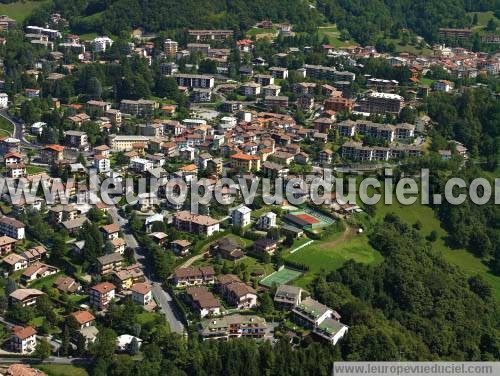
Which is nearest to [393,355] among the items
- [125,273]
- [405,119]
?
[125,273]

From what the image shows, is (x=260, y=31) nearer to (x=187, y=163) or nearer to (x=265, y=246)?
(x=187, y=163)

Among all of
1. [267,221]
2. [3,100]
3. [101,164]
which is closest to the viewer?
[267,221]

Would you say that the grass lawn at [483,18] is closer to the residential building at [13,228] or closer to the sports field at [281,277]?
the sports field at [281,277]

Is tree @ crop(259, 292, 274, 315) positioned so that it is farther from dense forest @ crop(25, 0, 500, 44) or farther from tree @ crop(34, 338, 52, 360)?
dense forest @ crop(25, 0, 500, 44)

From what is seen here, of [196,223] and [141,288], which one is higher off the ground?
[196,223]

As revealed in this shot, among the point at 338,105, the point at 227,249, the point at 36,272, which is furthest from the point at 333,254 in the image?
→ the point at 338,105

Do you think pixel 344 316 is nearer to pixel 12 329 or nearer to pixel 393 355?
pixel 393 355
